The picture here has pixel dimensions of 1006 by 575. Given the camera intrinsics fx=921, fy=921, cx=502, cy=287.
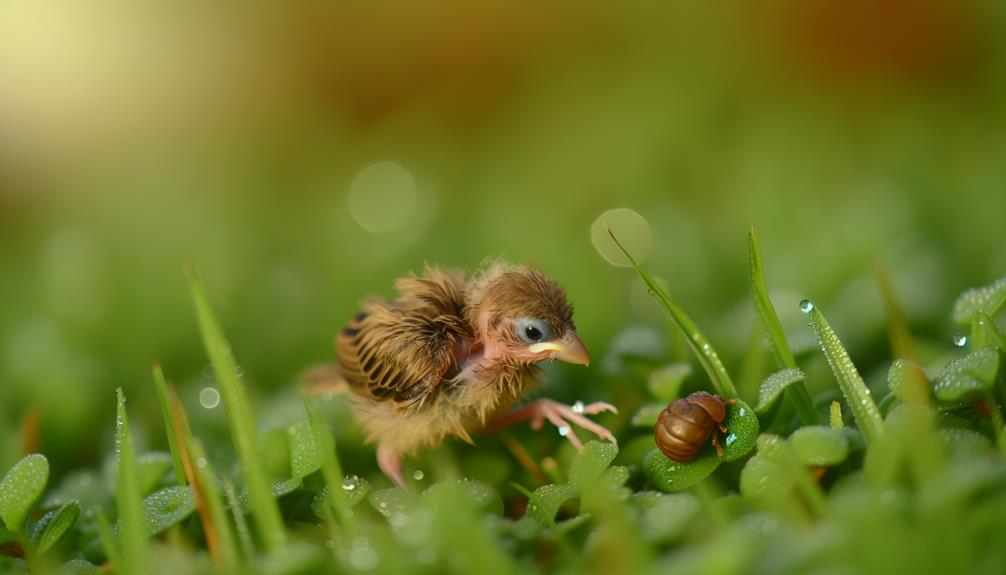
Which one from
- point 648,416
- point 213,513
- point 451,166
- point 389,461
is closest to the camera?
point 213,513

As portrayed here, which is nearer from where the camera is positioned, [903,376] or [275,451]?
[903,376]

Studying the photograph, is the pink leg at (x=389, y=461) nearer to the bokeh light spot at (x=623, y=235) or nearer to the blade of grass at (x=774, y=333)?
the blade of grass at (x=774, y=333)

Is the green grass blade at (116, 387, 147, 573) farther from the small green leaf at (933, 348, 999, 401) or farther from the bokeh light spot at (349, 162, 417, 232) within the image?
the bokeh light spot at (349, 162, 417, 232)

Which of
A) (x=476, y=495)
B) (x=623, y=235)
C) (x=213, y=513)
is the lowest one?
(x=476, y=495)

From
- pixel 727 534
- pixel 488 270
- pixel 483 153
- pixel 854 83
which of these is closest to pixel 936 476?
pixel 727 534

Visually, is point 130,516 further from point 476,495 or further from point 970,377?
point 970,377

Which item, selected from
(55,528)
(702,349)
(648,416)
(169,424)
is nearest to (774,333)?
(702,349)

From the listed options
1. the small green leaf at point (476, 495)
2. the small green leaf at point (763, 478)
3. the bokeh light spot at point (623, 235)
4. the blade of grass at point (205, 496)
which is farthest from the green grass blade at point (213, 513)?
the bokeh light spot at point (623, 235)
